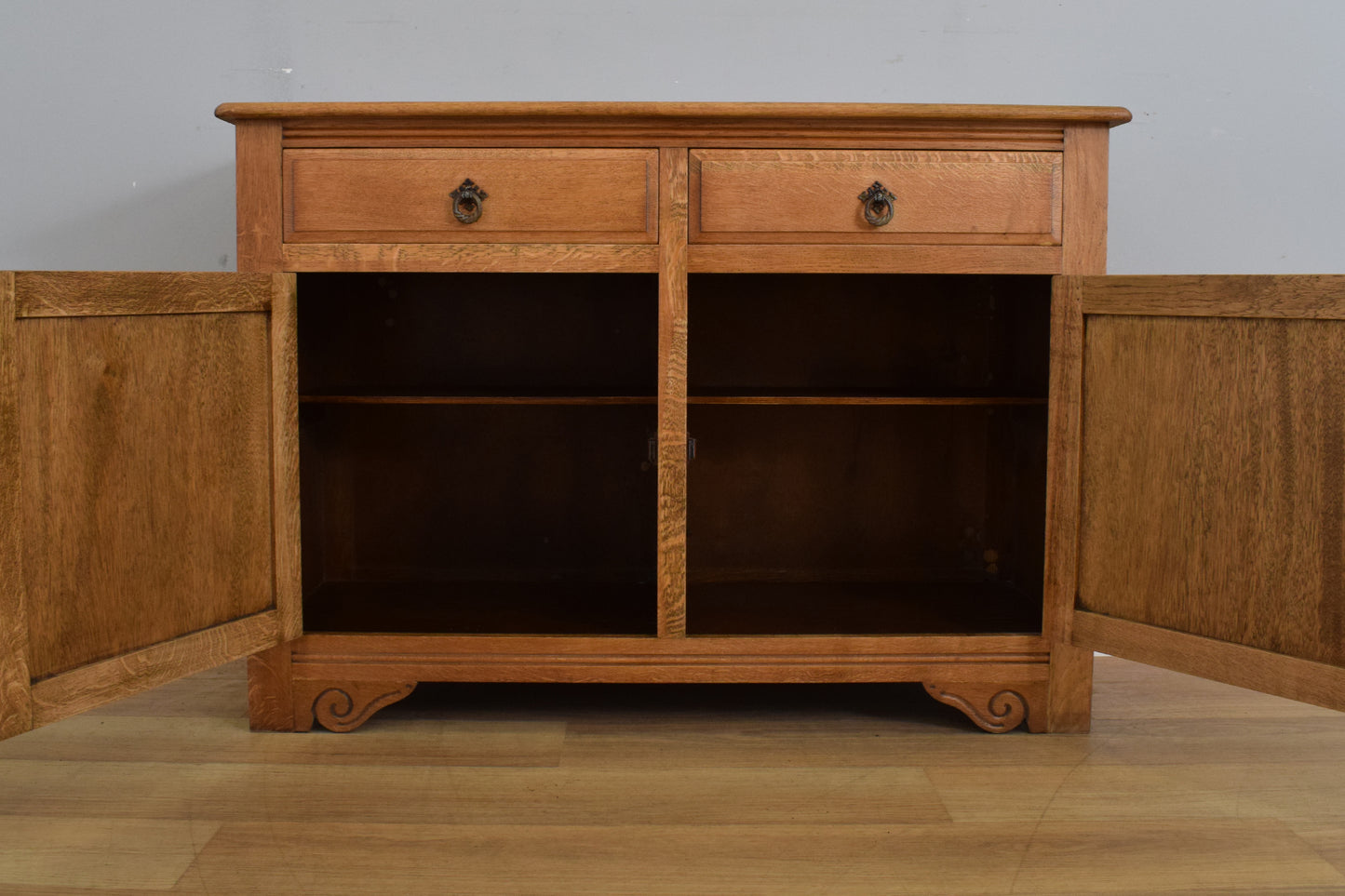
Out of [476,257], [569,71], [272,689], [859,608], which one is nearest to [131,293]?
[476,257]

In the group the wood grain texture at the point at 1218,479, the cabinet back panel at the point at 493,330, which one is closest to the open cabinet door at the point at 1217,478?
the wood grain texture at the point at 1218,479

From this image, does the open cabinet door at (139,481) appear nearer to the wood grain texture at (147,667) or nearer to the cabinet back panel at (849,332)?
the wood grain texture at (147,667)

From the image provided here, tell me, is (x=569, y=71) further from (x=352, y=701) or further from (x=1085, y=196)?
(x=352, y=701)

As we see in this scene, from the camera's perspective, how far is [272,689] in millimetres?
2004

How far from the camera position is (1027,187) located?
194 centimetres

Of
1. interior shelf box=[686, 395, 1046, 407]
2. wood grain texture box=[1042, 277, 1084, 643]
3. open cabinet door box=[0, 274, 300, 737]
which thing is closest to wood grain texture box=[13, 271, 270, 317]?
open cabinet door box=[0, 274, 300, 737]

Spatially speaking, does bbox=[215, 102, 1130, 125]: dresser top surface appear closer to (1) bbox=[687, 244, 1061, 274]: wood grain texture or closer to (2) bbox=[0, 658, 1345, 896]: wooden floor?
(1) bbox=[687, 244, 1061, 274]: wood grain texture

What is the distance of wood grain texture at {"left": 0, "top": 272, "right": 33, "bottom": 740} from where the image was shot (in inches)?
58.8

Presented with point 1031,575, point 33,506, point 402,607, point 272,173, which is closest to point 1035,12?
point 1031,575

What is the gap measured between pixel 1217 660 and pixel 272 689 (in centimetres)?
155

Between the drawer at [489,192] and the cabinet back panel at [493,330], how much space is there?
542mm

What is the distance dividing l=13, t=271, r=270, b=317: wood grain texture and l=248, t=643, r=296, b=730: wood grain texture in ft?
1.97

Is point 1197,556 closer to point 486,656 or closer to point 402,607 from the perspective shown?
point 486,656

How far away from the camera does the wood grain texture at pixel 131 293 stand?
1543 mm
